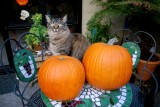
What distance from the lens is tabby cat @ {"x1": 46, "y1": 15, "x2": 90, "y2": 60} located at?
1842 mm

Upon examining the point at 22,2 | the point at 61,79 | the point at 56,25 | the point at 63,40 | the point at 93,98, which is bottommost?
the point at 93,98

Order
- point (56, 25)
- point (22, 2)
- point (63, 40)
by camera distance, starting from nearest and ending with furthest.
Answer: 1. point (56, 25)
2. point (63, 40)
3. point (22, 2)

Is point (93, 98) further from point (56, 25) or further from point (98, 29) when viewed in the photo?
point (98, 29)

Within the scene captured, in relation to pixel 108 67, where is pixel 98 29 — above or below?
above

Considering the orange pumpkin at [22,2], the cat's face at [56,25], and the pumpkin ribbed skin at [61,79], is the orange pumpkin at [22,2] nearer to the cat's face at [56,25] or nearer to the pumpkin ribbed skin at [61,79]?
the cat's face at [56,25]

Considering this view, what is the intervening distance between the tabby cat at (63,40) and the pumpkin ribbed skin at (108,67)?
64 cm

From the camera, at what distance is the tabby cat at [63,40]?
184 cm

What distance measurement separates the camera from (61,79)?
101cm

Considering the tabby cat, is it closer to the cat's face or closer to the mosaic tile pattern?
the cat's face

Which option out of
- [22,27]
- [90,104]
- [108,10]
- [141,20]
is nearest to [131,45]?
[90,104]

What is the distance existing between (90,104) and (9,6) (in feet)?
7.19

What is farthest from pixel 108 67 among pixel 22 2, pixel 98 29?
pixel 22 2

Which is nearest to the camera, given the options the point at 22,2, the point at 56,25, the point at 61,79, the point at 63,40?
the point at 61,79

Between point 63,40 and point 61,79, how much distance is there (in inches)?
39.0
